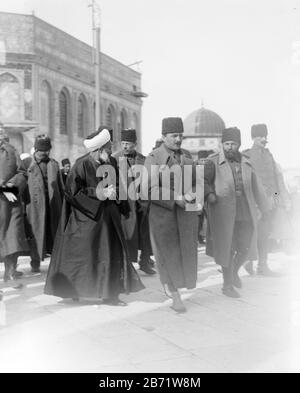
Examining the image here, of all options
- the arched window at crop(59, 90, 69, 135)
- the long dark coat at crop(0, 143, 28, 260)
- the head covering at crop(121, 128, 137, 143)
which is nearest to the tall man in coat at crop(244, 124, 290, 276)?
the head covering at crop(121, 128, 137, 143)

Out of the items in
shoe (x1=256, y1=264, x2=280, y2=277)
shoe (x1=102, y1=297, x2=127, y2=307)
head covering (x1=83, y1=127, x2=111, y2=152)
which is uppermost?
head covering (x1=83, y1=127, x2=111, y2=152)

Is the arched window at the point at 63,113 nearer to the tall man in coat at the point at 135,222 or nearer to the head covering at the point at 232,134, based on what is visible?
the tall man in coat at the point at 135,222

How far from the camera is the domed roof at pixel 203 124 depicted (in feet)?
217

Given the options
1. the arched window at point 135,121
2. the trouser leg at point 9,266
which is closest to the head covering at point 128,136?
the trouser leg at point 9,266

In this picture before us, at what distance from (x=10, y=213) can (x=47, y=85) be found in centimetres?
2253

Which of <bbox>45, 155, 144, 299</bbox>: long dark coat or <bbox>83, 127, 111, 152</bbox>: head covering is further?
<bbox>83, 127, 111, 152</bbox>: head covering

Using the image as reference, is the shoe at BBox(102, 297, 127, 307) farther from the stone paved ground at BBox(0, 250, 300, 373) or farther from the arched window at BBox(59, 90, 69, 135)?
the arched window at BBox(59, 90, 69, 135)

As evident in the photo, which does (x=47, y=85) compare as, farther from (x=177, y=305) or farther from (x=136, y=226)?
(x=177, y=305)

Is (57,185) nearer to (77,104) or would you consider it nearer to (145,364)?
(145,364)

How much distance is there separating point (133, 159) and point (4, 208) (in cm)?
204

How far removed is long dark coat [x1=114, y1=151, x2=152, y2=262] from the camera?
7969 millimetres

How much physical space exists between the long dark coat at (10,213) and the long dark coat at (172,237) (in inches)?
81.1

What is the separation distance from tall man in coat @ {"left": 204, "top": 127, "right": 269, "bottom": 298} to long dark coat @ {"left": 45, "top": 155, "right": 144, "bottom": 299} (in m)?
1.05

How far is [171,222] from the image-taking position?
5.84 meters
